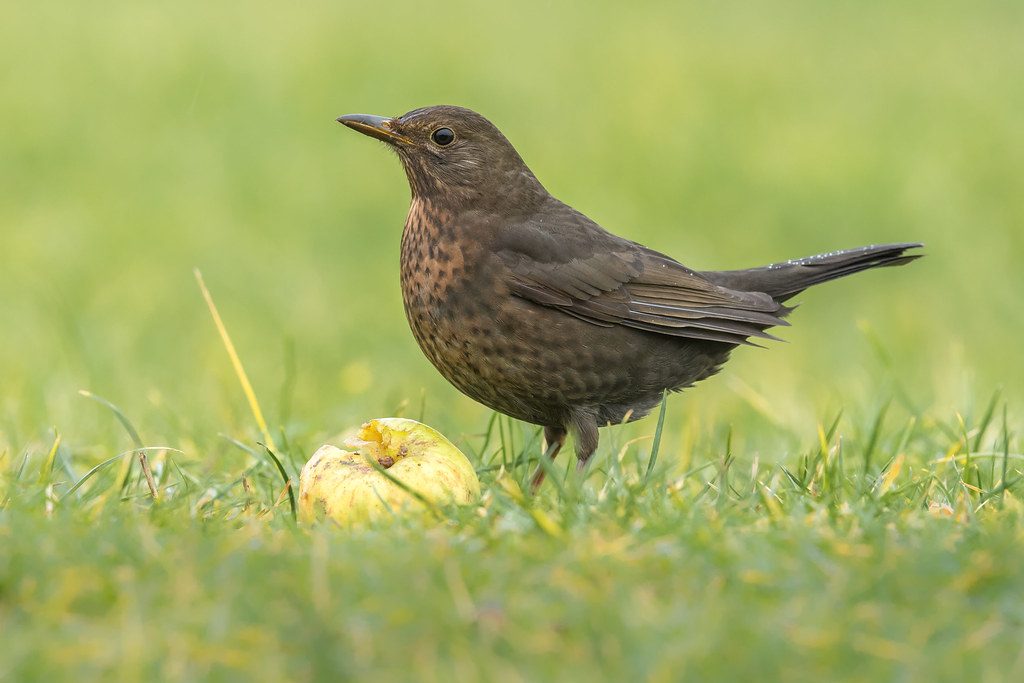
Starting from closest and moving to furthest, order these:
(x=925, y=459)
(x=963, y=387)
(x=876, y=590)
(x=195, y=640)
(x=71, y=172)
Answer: (x=195, y=640), (x=876, y=590), (x=925, y=459), (x=963, y=387), (x=71, y=172)

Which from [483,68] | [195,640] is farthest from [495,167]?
[483,68]

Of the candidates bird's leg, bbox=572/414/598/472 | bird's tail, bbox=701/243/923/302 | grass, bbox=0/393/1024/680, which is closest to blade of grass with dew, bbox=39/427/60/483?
grass, bbox=0/393/1024/680

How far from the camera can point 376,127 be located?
18.3 ft

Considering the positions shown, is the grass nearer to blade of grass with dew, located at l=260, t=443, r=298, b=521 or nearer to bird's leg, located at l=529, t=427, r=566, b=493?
blade of grass with dew, located at l=260, t=443, r=298, b=521

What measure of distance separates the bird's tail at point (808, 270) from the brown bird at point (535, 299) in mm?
174

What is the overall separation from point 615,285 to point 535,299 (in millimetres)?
437

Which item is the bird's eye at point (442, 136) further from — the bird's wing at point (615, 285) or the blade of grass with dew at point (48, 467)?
the blade of grass with dew at point (48, 467)

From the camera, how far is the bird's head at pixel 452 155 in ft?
18.3

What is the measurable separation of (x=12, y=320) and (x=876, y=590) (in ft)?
24.1

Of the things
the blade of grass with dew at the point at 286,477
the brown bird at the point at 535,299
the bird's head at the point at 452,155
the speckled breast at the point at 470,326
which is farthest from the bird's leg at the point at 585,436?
the blade of grass with dew at the point at 286,477

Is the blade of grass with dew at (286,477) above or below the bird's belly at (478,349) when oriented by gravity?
below

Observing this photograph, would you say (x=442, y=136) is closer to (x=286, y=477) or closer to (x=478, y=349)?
(x=478, y=349)

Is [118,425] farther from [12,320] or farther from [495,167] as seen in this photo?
[12,320]

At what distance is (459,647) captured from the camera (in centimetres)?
307
